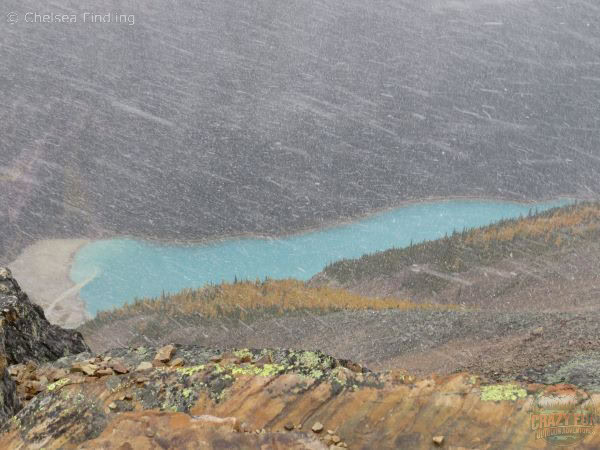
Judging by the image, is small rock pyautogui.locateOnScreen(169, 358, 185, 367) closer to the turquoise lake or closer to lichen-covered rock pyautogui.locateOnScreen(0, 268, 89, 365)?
lichen-covered rock pyautogui.locateOnScreen(0, 268, 89, 365)

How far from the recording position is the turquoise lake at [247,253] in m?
44.4

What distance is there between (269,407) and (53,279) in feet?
137

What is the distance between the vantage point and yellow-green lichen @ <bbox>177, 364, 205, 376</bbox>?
6324 millimetres

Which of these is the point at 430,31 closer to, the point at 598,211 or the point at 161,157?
the point at 161,157

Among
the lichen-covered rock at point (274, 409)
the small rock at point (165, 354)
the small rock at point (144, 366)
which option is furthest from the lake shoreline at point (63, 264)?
the lichen-covered rock at point (274, 409)

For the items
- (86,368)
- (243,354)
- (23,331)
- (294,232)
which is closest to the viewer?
(86,368)

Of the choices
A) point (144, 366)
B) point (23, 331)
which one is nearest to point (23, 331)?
point (23, 331)

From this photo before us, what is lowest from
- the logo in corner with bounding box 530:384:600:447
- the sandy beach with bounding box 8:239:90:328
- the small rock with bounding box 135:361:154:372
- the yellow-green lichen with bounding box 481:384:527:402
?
the sandy beach with bounding box 8:239:90:328

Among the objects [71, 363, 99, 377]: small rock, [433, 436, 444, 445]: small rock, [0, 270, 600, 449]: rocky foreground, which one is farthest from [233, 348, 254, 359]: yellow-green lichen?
[433, 436, 444, 445]: small rock

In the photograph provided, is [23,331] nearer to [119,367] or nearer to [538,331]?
[119,367]

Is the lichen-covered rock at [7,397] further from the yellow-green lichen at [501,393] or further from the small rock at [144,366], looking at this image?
the yellow-green lichen at [501,393]

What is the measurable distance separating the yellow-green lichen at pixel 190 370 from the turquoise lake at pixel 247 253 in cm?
3436

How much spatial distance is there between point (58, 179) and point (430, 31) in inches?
2070

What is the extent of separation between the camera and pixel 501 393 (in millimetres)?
5762
